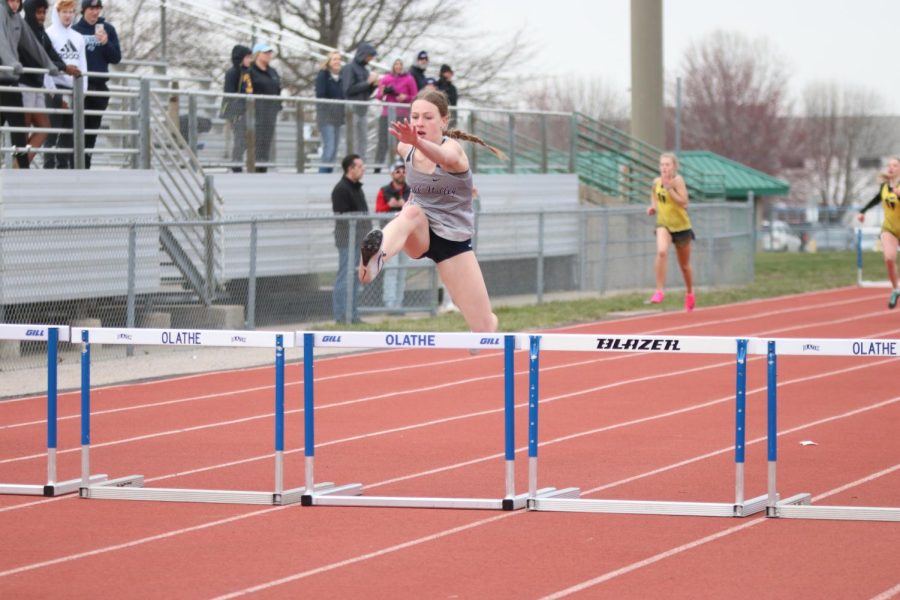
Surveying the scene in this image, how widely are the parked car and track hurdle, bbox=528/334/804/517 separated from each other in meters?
49.1

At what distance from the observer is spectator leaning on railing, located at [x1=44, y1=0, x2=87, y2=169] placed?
1753 centimetres

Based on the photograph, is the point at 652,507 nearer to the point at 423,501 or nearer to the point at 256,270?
the point at 423,501

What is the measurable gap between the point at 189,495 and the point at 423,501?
1.35 metres

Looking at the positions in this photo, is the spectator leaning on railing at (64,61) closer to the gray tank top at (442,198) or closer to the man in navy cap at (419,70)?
the man in navy cap at (419,70)

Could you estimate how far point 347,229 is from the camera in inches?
765

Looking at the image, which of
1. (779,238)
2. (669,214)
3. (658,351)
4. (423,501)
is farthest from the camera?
(779,238)

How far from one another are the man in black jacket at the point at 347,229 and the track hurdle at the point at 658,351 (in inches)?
437

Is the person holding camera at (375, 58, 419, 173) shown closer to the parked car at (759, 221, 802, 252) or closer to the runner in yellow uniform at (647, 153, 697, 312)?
the runner in yellow uniform at (647, 153, 697, 312)

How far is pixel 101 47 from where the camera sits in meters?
18.4

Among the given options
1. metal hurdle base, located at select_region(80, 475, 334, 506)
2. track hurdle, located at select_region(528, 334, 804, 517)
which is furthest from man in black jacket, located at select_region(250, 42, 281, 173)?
track hurdle, located at select_region(528, 334, 804, 517)

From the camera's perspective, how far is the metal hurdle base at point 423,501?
8031 mm

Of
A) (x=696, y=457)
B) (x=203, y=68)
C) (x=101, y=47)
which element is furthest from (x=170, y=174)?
(x=203, y=68)

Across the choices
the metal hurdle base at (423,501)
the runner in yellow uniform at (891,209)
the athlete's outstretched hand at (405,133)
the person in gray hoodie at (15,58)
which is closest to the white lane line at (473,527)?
the metal hurdle base at (423,501)

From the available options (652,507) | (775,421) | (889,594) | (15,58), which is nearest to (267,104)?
(15,58)
